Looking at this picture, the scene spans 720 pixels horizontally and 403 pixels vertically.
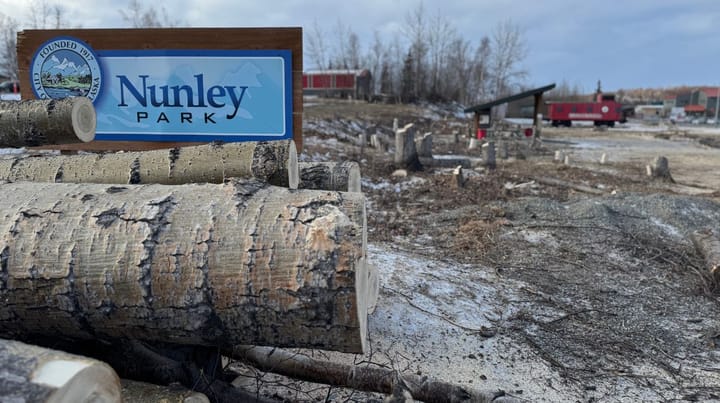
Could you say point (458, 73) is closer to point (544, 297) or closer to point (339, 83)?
point (339, 83)

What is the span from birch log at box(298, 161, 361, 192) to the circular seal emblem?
2153 mm

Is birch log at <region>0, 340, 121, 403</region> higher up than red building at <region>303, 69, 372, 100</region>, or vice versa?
red building at <region>303, 69, 372, 100</region>

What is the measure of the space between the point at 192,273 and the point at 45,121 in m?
1.77

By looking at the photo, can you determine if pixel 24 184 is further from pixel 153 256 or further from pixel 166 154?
pixel 153 256

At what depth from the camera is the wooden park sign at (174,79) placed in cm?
362

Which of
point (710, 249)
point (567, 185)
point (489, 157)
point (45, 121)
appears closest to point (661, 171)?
point (567, 185)

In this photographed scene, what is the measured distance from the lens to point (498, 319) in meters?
3.60

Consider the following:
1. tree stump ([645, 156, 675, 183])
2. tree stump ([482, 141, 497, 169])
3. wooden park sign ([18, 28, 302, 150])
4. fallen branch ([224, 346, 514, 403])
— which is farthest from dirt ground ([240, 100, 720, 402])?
tree stump ([645, 156, 675, 183])

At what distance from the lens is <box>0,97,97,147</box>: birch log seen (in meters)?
2.73

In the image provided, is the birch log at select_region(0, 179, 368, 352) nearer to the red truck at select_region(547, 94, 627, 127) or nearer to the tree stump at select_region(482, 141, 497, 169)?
the tree stump at select_region(482, 141, 497, 169)

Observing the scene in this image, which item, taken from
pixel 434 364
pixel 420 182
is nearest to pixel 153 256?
pixel 434 364

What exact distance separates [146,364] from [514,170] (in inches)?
455

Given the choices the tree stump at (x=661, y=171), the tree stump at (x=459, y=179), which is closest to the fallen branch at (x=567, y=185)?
the tree stump at (x=459, y=179)

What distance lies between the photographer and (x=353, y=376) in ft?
7.18
